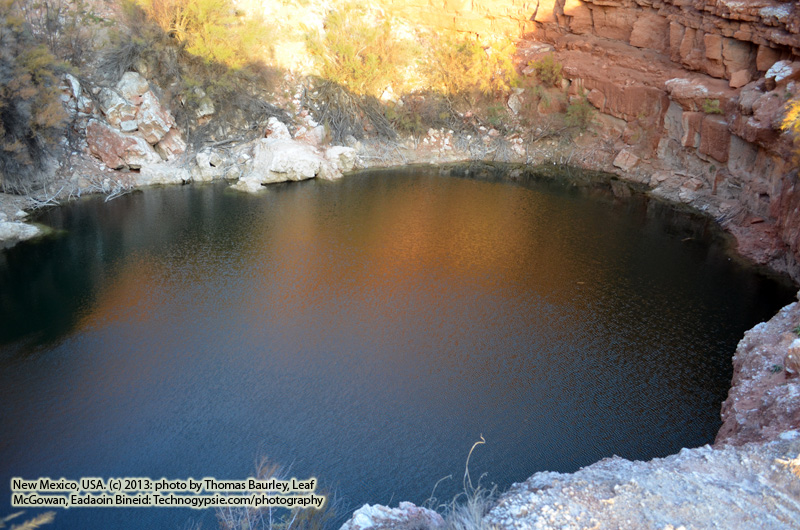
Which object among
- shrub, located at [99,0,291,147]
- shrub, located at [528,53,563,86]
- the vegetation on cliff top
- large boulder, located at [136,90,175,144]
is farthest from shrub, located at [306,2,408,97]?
large boulder, located at [136,90,175,144]

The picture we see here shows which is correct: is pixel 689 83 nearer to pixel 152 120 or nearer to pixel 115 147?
pixel 152 120

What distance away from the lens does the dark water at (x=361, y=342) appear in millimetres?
8859

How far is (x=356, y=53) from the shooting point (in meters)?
26.2

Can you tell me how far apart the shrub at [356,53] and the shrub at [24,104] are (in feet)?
35.0

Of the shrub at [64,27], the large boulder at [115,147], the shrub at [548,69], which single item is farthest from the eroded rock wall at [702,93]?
the shrub at [64,27]

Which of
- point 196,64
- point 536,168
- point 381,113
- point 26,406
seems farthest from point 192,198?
point 536,168

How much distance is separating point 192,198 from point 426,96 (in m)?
12.4

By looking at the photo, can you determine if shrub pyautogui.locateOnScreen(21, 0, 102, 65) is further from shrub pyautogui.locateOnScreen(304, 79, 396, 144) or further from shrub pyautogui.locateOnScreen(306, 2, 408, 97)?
shrub pyautogui.locateOnScreen(306, 2, 408, 97)

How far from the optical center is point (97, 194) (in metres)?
20.3

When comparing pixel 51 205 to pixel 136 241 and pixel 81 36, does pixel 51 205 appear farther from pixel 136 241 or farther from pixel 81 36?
pixel 81 36

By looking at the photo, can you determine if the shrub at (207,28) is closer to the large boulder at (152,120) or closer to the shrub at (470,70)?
the large boulder at (152,120)

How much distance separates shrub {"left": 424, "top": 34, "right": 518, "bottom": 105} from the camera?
2770 centimetres

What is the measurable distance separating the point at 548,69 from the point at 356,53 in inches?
354

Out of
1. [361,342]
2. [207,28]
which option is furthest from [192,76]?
Answer: [361,342]
